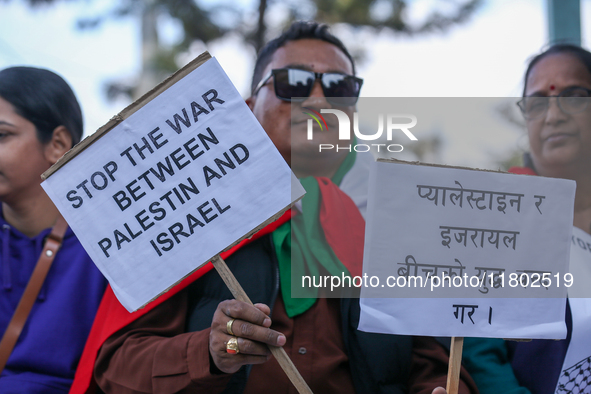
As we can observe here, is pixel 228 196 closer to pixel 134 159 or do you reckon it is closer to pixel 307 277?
pixel 134 159

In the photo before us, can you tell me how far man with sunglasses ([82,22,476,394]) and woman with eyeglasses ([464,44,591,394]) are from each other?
0.22m

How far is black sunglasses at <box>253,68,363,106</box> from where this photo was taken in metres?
2.12

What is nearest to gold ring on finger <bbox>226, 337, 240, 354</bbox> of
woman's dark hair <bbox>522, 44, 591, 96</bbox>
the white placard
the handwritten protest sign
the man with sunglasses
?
the man with sunglasses

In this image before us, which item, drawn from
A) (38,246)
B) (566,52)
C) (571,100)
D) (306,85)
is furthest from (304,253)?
(566,52)

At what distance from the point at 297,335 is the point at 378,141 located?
1.00m

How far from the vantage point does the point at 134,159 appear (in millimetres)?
1390

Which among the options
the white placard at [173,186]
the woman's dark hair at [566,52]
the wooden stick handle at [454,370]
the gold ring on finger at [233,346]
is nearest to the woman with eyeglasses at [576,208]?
the woman's dark hair at [566,52]

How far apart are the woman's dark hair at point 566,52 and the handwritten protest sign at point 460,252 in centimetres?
101

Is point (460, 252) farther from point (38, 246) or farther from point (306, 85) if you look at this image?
point (38, 246)

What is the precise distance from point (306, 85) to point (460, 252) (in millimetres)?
1004

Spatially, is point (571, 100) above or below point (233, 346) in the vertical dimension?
above

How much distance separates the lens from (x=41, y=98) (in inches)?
86.6

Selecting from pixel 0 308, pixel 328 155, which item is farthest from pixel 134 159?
pixel 0 308

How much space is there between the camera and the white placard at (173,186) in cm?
137
